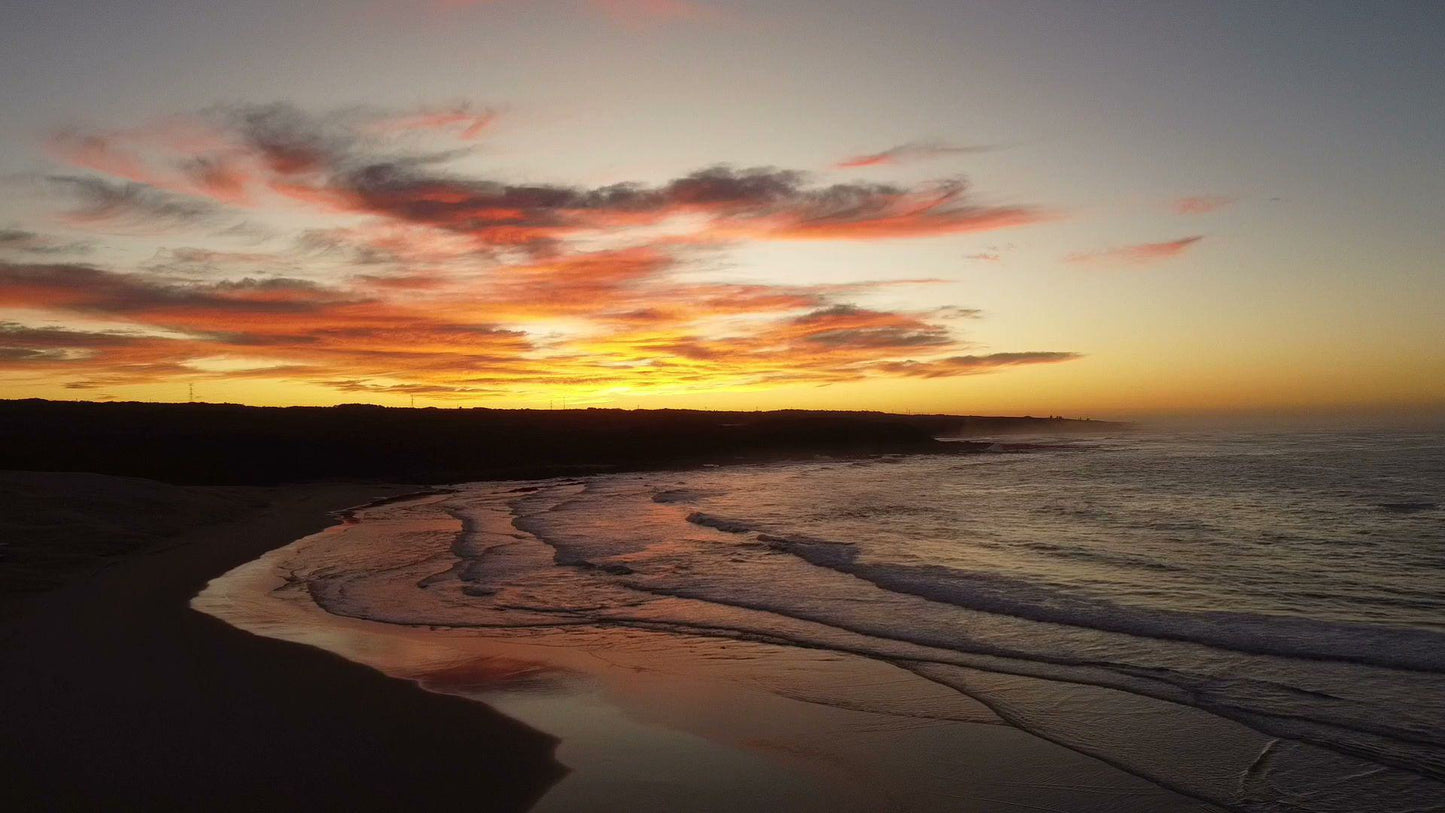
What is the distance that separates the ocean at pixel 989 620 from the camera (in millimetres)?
7938

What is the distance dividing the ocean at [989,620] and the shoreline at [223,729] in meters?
0.82

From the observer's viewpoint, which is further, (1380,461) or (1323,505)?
(1380,461)

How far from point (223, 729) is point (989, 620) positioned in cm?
1031

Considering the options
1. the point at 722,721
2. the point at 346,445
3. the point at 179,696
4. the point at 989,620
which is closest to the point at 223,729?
the point at 179,696

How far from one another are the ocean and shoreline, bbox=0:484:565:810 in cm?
82

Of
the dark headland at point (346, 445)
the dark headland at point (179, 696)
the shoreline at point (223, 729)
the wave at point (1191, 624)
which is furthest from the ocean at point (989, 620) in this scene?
the dark headland at point (346, 445)

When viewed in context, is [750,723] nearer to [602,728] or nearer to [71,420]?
[602,728]

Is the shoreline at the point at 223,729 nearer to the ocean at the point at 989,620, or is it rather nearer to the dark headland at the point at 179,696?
the dark headland at the point at 179,696

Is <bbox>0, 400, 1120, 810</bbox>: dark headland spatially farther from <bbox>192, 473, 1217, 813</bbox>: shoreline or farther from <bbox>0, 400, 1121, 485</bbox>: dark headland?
<bbox>0, 400, 1121, 485</bbox>: dark headland

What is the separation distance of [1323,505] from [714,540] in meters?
20.2

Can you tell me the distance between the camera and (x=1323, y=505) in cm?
2723

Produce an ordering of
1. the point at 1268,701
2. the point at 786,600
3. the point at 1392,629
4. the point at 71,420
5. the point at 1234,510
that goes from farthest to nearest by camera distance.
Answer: the point at 71,420 < the point at 1234,510 < the point at 786,600 < the point at 1392,629 < the point at 1268,701

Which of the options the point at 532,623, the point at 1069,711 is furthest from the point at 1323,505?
the point at 532,623

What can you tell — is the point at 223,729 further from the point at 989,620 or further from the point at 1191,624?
the point at 1191,624
